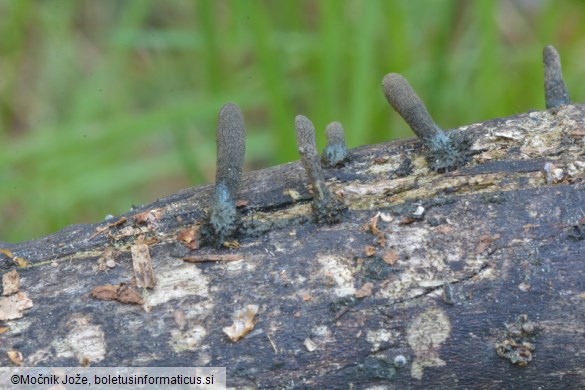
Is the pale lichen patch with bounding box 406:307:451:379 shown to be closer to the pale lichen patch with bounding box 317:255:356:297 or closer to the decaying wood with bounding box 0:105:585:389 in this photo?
the decaying wood with bounding box 0:105:585:389

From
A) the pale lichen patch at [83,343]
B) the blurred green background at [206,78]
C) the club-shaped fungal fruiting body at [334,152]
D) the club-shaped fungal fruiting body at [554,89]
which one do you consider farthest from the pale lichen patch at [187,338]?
the blurred green background at [206,78]

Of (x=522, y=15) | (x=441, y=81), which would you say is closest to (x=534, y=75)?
(x=441, y=81)

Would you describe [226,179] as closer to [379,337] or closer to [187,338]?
[187,338]

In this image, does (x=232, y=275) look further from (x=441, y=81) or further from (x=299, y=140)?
(x=441, y=81)

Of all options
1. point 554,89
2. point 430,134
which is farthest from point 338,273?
point 554,89

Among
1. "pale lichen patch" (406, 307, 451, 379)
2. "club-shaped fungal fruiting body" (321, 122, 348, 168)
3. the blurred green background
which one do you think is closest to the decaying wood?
"pale lichen patch" (406, 307, 451, 379)

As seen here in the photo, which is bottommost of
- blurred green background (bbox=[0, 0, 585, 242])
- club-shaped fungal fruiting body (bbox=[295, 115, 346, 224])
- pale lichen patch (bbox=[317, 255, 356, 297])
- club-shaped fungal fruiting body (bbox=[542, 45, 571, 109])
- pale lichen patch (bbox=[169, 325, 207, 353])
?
pale lichen patch (bbox=[169, 325, 207, 353])
